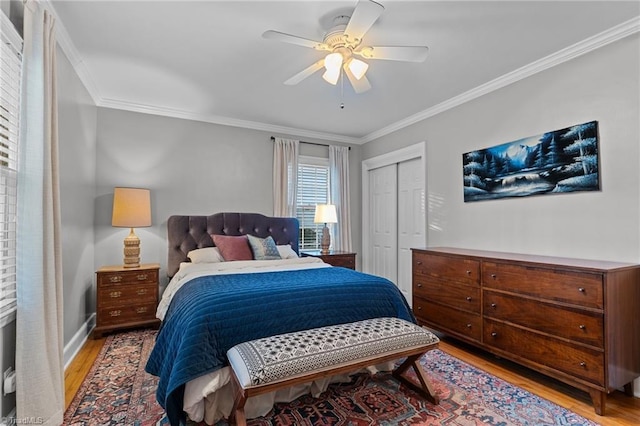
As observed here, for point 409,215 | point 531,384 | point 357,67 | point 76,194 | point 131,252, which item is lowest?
point 531,384

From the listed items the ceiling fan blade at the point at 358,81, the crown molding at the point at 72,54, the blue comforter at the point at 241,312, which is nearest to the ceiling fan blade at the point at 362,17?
the ceiling fan blade at the point at 358,81

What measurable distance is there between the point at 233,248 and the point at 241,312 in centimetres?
172

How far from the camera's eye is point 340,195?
201 inches

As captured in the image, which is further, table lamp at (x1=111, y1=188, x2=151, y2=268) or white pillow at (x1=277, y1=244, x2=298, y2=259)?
white pillow at (x1=277, y1=244, x2=298, y2=259)

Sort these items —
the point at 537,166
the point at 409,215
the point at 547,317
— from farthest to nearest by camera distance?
the point at 409,215
the point at 537,166
the point at 547,317

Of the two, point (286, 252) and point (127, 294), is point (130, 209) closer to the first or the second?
point (127, 294)

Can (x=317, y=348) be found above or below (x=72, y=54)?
below

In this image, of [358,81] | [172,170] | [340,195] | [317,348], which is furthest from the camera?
[340,195]

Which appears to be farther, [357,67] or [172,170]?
[172,170]

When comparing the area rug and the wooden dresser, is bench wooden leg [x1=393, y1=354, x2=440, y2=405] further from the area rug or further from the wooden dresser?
the wooden dresser

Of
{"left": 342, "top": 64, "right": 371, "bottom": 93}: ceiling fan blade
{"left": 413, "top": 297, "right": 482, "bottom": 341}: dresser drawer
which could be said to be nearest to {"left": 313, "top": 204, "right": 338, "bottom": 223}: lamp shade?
{"left": 413, "top": 297, "right": 482, "bottom": 341}: dresser drawer

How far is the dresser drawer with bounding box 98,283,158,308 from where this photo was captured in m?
3.27

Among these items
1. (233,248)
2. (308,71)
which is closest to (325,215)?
(233,248)

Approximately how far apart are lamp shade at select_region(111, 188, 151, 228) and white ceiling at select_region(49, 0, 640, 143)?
1.12 m
